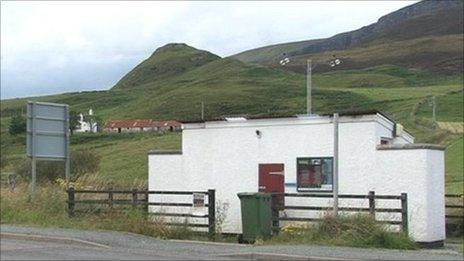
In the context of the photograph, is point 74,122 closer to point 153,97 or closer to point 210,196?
point 153,97

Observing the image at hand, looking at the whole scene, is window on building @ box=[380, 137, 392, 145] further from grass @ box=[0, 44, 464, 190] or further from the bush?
grass @ box=[0, 44, 464, 190]

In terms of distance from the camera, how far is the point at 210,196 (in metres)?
19.0

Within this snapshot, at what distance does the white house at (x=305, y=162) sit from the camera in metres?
18.0

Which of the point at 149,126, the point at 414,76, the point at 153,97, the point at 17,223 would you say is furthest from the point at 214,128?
the point at 414,76

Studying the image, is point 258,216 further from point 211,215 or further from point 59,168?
point 59,168

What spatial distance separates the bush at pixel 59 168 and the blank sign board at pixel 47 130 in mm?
14307

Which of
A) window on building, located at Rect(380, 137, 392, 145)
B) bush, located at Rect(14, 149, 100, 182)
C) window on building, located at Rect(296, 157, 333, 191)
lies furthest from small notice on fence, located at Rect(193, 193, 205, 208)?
bush, located at Rect(14, 149, 100, 182)

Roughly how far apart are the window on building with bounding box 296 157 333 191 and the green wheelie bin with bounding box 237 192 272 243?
72.6 inches

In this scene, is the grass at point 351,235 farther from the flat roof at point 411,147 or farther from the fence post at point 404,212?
the flat roof at point 411,147

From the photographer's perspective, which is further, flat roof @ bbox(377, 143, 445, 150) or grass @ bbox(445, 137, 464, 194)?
grass @ bbox(445, 137, 464, 194)

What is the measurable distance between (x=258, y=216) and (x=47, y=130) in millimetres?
7937

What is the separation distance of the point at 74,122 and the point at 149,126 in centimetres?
1310

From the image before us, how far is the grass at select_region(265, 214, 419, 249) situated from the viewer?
1559cm

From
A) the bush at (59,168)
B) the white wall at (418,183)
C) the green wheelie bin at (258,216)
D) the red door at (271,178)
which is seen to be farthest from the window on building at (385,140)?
the bush at (59,168)
